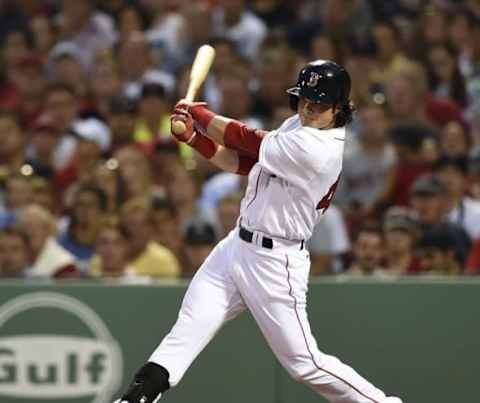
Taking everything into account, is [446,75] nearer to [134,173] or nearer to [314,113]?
[134,173]

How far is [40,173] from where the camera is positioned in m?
9.24

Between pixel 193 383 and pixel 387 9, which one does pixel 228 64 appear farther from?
pixel 193 383

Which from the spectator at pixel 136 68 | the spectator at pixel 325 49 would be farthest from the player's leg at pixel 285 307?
the spectator at pixel 136 68

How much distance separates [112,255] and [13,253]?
59cm

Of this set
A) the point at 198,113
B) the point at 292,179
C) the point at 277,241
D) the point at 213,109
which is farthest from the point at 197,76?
the point at 213,109

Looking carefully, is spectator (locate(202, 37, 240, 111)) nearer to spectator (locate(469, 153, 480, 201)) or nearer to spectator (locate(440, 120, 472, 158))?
spectator (locate(440, 120, 472, 158))

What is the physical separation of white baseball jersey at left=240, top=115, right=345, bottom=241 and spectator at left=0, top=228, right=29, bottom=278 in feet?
8.25

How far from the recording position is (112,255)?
7957 millimetres

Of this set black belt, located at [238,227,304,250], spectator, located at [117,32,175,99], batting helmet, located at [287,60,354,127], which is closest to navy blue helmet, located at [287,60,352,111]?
batting helmet, located at [287,60,354,127]

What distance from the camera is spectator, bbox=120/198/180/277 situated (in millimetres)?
8102

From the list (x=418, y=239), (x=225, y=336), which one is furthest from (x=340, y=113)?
(x=418, y=239)

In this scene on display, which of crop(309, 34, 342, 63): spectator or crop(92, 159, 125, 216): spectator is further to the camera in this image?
crop(309, 34, 342, 63): spectator

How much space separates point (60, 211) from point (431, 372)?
3.09 meters

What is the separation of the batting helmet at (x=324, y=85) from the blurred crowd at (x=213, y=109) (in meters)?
2.20
